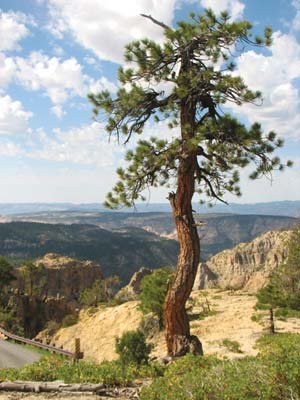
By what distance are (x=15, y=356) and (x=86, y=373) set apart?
45.1 feet

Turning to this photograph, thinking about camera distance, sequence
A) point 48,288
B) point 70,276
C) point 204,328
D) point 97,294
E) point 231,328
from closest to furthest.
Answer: point 231,328, point 204,328, point 97,294, point 48,288, point 70,276

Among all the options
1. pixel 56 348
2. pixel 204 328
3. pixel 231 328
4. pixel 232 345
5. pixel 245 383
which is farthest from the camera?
pixel 204 328

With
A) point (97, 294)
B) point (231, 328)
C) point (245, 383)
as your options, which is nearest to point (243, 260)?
point (97, 294)

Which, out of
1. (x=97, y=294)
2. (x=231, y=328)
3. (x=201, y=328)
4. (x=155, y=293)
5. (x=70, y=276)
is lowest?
(x=70, y=276)

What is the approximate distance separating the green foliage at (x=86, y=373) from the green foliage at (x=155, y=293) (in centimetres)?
1930

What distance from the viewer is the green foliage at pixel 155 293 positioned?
29906 millimetres

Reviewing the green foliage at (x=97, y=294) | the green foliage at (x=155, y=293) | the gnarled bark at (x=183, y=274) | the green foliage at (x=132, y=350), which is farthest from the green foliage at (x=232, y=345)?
the green foliage at (x=97, y=294)

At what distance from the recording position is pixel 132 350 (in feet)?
38.1

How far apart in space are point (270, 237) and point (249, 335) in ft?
400

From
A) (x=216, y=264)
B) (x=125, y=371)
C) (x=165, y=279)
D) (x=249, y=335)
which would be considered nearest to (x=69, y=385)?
(x=125, y=371)

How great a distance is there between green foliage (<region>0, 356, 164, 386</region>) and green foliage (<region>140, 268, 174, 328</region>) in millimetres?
19304

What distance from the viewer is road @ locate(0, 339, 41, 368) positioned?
19234 mm

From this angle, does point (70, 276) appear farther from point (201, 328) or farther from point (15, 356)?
point (15, 356)

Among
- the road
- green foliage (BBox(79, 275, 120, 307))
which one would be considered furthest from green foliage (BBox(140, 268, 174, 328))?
green foliage (BBox(79, 275, 120, 307))
